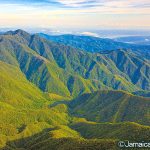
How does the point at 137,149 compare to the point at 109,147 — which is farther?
the point at 109,147
